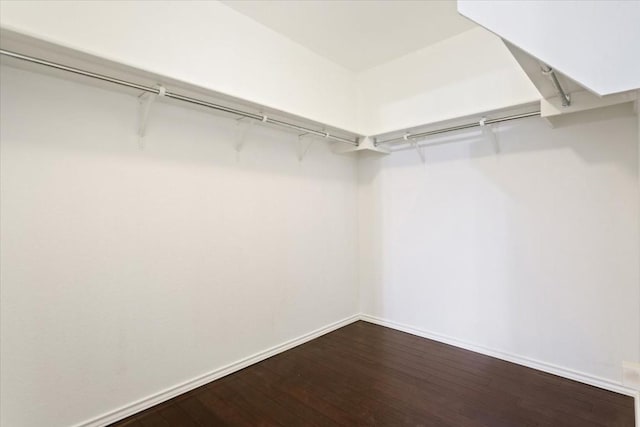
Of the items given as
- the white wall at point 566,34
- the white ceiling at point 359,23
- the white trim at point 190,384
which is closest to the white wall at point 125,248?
the white trim at point 190,384

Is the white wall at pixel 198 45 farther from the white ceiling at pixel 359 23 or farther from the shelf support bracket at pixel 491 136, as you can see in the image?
the shelf support bracket at pixel 491 136

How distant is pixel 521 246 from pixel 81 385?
3.28 m

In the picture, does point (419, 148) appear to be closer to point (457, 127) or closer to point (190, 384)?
point (457, 127)

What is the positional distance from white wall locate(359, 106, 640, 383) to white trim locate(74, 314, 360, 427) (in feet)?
3.76

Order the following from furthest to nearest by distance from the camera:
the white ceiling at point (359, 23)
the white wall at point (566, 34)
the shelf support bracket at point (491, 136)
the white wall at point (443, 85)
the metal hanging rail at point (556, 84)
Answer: the shelf support bracket at point (491, 136)
the white wall at point (443, 85)
the white ceiling at point (359, 23)
the metal hanging rail at point (556, 84)
the white wall at point (566, 34)

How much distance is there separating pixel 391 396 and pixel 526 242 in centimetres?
165

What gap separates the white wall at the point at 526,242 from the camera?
7.37ft

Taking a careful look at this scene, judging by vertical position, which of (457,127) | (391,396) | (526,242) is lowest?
(391,396)

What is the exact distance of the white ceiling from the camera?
2467 mm

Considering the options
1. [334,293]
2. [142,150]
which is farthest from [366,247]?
[142,150]

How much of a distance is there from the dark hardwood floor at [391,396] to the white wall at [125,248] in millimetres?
271

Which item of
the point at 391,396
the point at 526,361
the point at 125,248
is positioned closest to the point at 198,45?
the point at 125,248

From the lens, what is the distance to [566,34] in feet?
4.88

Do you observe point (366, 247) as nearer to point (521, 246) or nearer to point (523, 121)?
point (521, 246)
